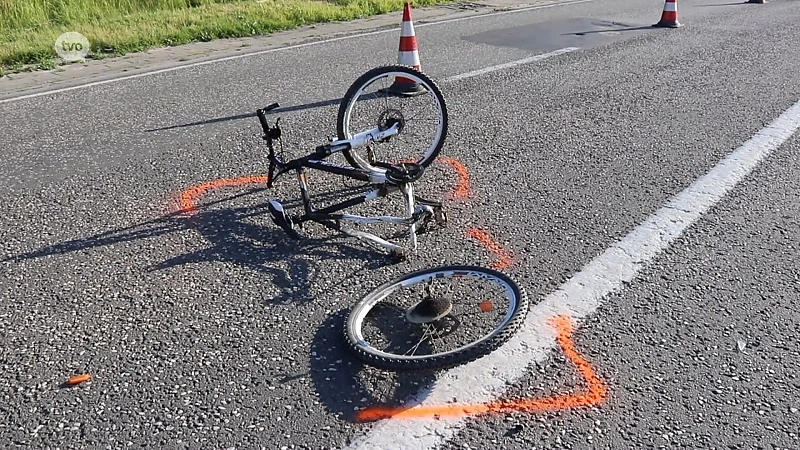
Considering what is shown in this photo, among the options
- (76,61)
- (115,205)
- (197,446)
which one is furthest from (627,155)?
(76,61)

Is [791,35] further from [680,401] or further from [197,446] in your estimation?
[197,446]

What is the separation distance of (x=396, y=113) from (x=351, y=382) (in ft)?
7.86

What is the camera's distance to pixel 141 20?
1154 cm

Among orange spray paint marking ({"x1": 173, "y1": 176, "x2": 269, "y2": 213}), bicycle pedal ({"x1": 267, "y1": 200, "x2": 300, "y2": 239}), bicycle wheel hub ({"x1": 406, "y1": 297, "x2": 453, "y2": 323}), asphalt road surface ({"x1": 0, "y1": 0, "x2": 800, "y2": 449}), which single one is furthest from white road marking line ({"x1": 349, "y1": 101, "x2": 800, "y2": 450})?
orange spray paint marking ({"x1": 173, "y1": 176, "x2": 269, "y2": 213})

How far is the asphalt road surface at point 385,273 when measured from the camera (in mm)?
2793

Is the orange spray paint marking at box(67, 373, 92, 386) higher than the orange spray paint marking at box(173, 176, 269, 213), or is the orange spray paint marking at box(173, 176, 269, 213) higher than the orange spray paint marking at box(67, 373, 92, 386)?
the orange spray paint marking at box(173, 176, 269, 213)

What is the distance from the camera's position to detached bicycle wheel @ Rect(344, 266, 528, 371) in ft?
9.89

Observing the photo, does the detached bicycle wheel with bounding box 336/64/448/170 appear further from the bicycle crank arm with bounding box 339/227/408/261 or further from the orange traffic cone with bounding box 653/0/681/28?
the orange traffic cone with bounding box 653/0/681/28

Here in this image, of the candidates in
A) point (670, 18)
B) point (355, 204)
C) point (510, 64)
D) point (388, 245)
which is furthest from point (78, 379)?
point (670, 18)

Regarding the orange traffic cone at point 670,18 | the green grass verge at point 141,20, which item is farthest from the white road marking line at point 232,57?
the orange traffic cone at point 670,18

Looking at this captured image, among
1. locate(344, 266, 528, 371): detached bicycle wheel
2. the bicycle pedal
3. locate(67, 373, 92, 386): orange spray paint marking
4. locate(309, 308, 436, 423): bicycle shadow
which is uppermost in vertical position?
the bicycle pedal

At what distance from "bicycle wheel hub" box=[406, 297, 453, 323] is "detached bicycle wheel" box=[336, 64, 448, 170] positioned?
180 centimetres

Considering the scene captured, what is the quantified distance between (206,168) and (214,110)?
169 cm

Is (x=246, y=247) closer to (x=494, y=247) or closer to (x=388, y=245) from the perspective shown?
(x=388, y=245)
